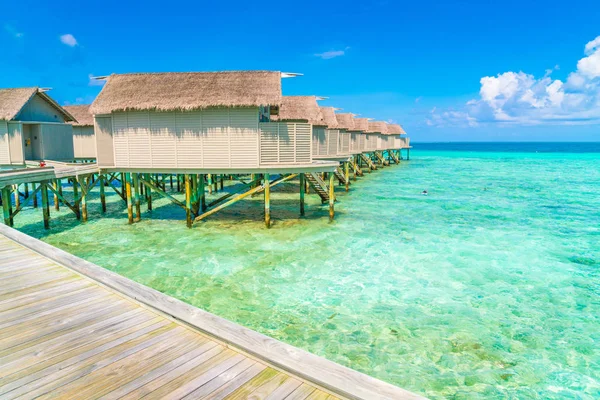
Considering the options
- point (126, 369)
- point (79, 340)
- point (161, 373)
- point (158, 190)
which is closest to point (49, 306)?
point (79, 340)

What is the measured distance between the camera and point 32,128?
69.1 ft

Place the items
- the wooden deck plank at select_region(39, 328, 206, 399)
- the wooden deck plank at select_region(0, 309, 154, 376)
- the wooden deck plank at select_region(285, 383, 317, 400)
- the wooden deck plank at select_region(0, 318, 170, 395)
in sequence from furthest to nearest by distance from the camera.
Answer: the wooden deck plank at select_region(0, 309, 154, 376)
the wooden deck plank at select_region(0, 318, 170, 395)
the wooden deck plank at select_region(39, 328, 206, 399)
the wooden deck plank at select_region(285, 383, 317, 400)

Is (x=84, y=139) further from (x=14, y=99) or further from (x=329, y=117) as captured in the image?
(x=329, y=117)

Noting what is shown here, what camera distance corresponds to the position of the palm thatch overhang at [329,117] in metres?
26.4

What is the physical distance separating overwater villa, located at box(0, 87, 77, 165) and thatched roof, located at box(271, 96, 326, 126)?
39.0 ft

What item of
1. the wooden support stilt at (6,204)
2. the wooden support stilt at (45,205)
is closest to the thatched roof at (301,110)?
the wooden support stilt at (45,205)

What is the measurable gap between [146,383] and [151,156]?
12.5 m

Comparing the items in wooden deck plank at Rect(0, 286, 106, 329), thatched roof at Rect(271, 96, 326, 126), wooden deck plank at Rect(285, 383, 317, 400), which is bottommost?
wooden deck plank at Rect(285, 383, 317, 400)

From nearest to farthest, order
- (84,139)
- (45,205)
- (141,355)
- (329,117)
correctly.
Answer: (141,355)
(45,205)
(329,117)
(84,139)

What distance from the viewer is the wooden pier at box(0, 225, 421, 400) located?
363 centimetres

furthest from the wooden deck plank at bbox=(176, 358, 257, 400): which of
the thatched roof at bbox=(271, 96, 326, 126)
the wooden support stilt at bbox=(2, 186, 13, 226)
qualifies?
the thatched roof at bbox=(271, 96, 326, 126)

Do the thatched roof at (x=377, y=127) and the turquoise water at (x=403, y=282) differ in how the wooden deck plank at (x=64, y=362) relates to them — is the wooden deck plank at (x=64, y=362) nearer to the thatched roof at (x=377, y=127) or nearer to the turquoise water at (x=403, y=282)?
the turquoise water at (x=403, y=282)

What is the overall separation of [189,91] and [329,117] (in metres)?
14.1

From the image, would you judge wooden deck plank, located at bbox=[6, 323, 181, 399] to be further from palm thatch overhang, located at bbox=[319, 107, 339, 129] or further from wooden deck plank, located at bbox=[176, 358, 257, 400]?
palm thatch overhang, located at bbox=[319, 107, 339, 129]
